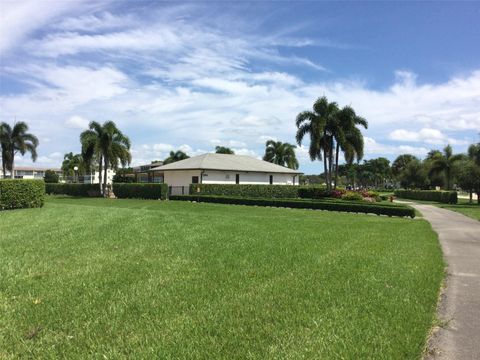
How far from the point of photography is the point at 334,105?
44000mm

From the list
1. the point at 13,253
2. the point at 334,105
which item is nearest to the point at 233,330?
the point at 13,253

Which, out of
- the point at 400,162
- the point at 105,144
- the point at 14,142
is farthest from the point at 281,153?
the point at 400,162

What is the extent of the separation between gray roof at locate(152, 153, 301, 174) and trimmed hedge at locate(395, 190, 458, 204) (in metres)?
16.7

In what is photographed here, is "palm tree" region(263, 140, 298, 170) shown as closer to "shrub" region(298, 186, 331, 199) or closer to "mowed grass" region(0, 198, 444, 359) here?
"shrub" region(298, 186, 331, 199)

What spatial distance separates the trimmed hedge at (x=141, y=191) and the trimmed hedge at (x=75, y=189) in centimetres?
660

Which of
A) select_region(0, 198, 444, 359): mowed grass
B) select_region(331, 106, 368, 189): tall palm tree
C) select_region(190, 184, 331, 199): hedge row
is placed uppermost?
select_region(331, 106, 368, 189): tall palm tree

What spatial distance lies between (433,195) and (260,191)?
22.1 m

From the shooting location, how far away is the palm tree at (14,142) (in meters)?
51.8

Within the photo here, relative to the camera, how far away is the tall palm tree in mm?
43594

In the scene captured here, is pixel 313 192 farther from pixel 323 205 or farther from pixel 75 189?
pixel 75 189

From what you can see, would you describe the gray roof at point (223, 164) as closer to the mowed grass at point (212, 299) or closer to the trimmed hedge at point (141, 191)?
the trimmed hedge at point (141, 191)

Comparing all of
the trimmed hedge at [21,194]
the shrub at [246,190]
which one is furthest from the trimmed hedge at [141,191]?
the trimmed hedge at [21,194]

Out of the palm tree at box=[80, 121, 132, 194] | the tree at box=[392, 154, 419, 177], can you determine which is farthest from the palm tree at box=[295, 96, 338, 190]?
the tree at box=[392, 154, 419, 177]

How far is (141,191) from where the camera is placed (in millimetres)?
41812
